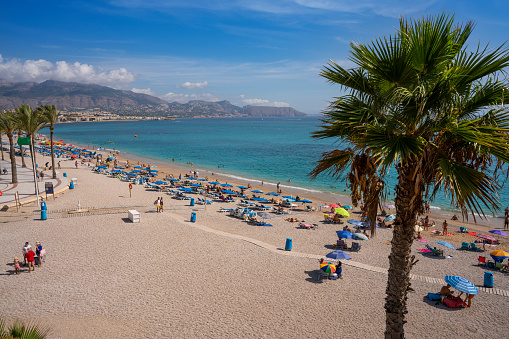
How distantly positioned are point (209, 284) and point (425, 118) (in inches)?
378

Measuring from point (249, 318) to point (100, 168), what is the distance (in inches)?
1444

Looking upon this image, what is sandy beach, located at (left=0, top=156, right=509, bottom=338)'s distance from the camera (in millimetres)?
8703

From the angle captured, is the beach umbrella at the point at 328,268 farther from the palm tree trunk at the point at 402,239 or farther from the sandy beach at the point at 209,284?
the palm tree trunk at the point at 402,239

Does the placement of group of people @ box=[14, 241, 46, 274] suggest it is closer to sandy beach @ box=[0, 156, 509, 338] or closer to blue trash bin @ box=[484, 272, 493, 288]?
sandy beach @ box=[0, 156, 509, 338]

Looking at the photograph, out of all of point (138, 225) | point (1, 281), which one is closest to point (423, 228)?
point (138, 225)

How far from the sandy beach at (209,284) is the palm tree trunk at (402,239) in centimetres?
526

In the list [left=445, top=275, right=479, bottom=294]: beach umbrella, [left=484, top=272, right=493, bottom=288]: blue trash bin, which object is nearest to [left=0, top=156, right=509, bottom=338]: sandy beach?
[left=484, top=272, right=493, bottom=288]: blue trash bin

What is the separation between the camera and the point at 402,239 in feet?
12.0

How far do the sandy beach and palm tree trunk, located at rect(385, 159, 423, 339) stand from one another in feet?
17.3

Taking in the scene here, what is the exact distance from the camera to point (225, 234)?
16891mm

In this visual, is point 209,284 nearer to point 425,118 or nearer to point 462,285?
point 462,285

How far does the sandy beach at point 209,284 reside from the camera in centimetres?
870

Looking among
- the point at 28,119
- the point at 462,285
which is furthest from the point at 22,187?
the point at 462,285

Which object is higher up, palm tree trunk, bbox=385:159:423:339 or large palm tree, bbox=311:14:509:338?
large palm tree, bbox=311:14:509:338
